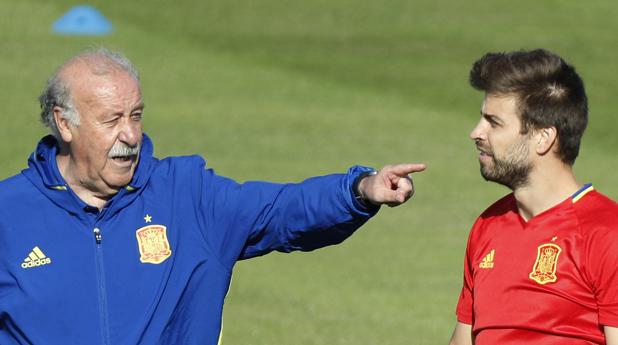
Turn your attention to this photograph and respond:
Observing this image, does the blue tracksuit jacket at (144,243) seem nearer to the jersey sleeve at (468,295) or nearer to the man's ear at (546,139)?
the jersey sleeve at (468,295)

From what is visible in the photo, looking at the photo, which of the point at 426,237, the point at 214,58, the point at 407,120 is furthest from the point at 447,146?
the point at 214,58

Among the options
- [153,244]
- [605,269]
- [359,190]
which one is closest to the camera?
[605,269]

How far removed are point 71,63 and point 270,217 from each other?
108 centimetres

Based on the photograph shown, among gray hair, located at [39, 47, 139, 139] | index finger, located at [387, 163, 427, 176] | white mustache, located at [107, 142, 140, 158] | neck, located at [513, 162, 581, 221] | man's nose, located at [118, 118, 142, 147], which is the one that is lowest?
neck, located at [513, 162, 581, 221]

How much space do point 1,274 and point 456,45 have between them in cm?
1723

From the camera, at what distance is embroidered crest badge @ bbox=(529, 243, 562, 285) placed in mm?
5625

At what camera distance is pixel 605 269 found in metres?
5.43

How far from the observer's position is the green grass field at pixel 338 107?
40.6 ft

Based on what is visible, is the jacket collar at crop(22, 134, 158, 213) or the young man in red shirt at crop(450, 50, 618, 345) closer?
the young man in red shirt at crop(450, 50, 618, 345)

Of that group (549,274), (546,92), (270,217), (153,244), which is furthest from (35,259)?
(546,92)

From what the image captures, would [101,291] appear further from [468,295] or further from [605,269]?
[605,269]

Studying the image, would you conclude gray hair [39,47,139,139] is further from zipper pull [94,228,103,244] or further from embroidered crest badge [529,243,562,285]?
embroidered crest badge [529,243,562,285]

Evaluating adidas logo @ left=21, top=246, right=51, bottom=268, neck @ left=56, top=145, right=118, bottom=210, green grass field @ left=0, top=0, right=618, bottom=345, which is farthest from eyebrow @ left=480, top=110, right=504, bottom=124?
green grass field @ left=0, top=0, right=618, bottom=345

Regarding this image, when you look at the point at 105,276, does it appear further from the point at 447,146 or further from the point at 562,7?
the point at 562,7
